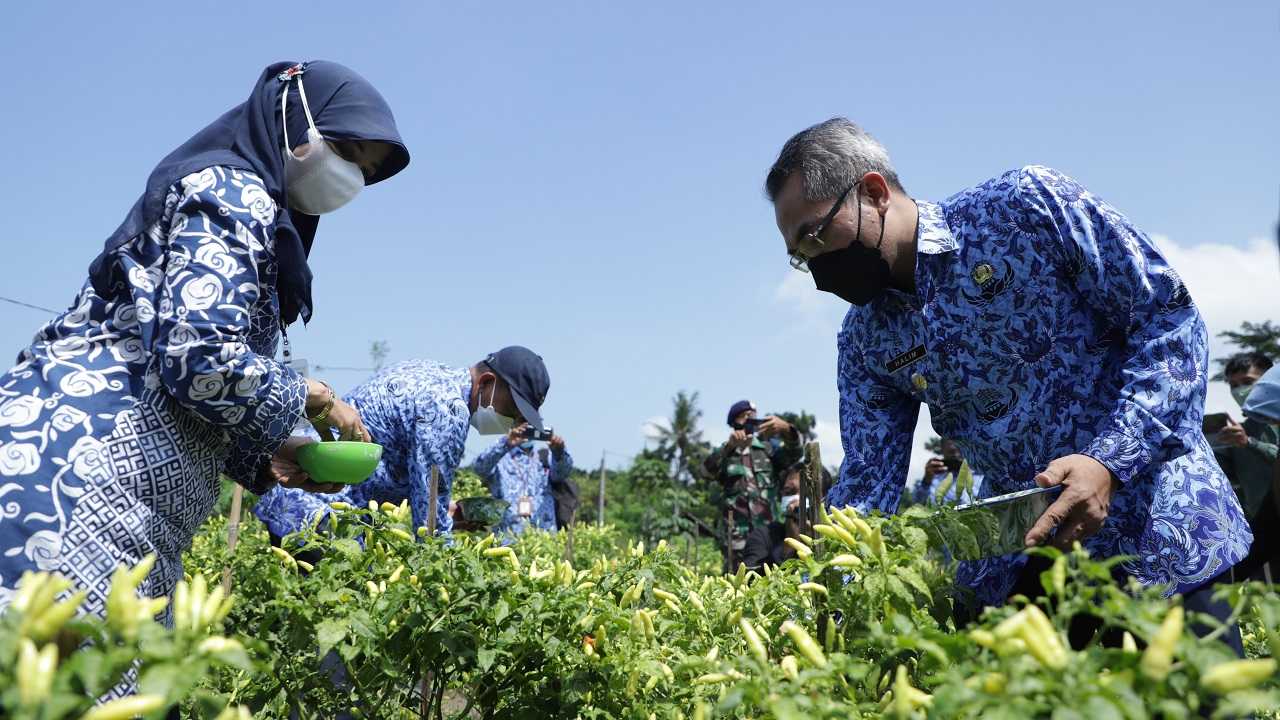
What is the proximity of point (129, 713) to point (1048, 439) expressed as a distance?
1.87 metres

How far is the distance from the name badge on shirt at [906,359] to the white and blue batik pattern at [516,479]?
17.5 ft

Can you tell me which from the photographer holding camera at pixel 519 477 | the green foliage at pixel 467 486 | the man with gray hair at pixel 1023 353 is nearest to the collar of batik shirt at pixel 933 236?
the man with gray hair at pixel 1023 353

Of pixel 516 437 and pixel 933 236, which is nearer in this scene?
pixel 933 236

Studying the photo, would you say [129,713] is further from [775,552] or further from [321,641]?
[775,552]

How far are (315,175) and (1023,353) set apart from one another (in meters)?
1.61

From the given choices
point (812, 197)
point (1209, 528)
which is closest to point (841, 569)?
point (1209, 528)

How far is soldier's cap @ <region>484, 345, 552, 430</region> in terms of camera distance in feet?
14.8

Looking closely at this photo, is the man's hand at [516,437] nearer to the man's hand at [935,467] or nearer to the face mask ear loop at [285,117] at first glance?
the man's hand at [935,467]

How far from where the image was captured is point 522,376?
4.52m

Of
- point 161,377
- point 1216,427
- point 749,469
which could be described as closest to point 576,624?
point 161,377

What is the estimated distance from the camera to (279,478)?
211 centimetres

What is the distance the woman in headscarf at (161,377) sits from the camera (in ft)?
5.08

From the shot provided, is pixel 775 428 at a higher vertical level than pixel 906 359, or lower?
higher

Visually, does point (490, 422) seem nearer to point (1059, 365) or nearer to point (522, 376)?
point (522, 376)
